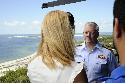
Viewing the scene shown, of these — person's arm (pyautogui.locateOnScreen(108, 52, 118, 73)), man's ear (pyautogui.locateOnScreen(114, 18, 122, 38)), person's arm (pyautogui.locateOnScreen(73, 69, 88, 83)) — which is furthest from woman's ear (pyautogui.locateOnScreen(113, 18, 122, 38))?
person's arm (pyautogui.locateOnScreen(108, 52, 118, 73))

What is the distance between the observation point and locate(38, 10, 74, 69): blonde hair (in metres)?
2.43

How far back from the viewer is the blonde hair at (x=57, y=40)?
2434mm

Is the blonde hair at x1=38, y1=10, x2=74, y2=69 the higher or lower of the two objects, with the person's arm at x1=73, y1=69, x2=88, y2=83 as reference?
higher

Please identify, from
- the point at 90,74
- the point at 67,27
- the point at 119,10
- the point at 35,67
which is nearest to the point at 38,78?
the point at 35,67

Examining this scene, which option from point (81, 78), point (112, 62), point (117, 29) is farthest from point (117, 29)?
point (112, 62)

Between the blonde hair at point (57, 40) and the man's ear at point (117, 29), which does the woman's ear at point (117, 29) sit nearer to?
the man's ear at point (117, 29)

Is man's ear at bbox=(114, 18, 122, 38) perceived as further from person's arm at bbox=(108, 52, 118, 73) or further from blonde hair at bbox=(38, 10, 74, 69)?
person's arm at bbox=(108, 52, 118, 73)

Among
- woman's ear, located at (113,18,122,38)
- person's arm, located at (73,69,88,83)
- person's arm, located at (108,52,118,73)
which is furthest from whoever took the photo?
person's arm, located at (108,52,118,73)

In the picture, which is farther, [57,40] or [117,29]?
[57,40]

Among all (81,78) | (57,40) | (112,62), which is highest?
(57,40)

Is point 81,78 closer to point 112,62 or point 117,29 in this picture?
point 117,29

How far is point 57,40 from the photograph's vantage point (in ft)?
8.02

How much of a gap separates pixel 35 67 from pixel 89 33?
266 cm

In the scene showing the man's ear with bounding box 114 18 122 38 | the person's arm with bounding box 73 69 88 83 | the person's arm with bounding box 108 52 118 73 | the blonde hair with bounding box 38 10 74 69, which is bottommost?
the person's arm with bounding box 108 52 118 73
